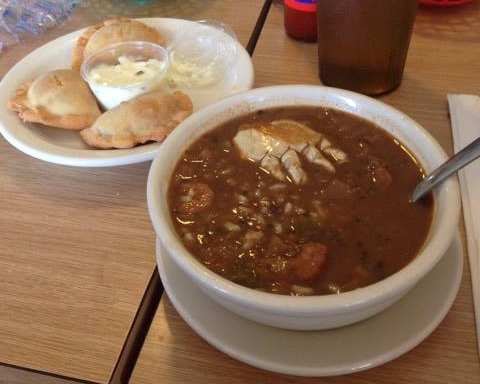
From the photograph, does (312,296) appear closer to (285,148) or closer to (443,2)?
(285,148)

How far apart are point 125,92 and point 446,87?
0.73 m

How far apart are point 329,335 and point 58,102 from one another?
796 mm

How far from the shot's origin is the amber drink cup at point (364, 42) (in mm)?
1083

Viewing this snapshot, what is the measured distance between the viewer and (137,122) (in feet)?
3.61

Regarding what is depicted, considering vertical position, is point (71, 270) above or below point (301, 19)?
below

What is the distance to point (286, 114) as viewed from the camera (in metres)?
0.97

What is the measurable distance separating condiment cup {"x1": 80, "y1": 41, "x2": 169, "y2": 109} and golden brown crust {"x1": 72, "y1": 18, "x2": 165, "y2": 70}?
1.3 inches

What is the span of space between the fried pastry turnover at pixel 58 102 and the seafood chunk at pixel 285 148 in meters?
0.43

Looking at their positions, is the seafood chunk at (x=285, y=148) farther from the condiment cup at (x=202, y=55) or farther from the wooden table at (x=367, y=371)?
the condiment cup at (x=202, y=55)

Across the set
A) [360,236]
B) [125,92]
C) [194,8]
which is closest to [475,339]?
[360,236]

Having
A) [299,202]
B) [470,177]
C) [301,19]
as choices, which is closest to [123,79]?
[301,19]

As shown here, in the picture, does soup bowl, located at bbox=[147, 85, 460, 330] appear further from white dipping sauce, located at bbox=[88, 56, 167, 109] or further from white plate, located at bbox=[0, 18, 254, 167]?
white dipping sauce, located at bbox=[88, 56, 167, 109]

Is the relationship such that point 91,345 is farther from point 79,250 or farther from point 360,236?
point 360,236

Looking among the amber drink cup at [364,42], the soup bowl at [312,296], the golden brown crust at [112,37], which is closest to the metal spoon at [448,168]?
the soup bowl at [312,296]
